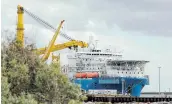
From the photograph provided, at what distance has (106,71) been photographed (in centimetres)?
9756

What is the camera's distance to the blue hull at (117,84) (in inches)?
3799

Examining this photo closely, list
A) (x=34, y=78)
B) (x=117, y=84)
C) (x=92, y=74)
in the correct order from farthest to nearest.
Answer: (x=117, y=84), (x=92, y=74), (x=34, y=78)

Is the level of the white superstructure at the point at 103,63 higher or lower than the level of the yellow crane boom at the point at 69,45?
lower

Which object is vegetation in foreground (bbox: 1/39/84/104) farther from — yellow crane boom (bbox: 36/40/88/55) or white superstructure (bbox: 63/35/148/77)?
white superstructure (bbox: 63/35/148/77)

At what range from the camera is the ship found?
3789 inches

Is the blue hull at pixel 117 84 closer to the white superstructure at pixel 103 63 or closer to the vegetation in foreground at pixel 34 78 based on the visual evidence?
the white superstructure at pixel 103 63

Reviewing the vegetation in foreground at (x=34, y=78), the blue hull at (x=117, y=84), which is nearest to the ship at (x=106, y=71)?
the blue hull at (x=117, y=84)

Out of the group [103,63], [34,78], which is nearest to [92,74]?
[103,63]

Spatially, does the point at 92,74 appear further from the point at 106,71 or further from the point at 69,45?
the point at 69,45

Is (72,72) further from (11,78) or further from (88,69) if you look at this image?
(11,78)

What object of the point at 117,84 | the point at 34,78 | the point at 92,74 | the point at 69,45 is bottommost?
the point at 117,84

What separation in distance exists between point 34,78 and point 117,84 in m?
74.7

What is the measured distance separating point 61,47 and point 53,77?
68.9 metres

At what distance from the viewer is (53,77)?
78.3 ft
